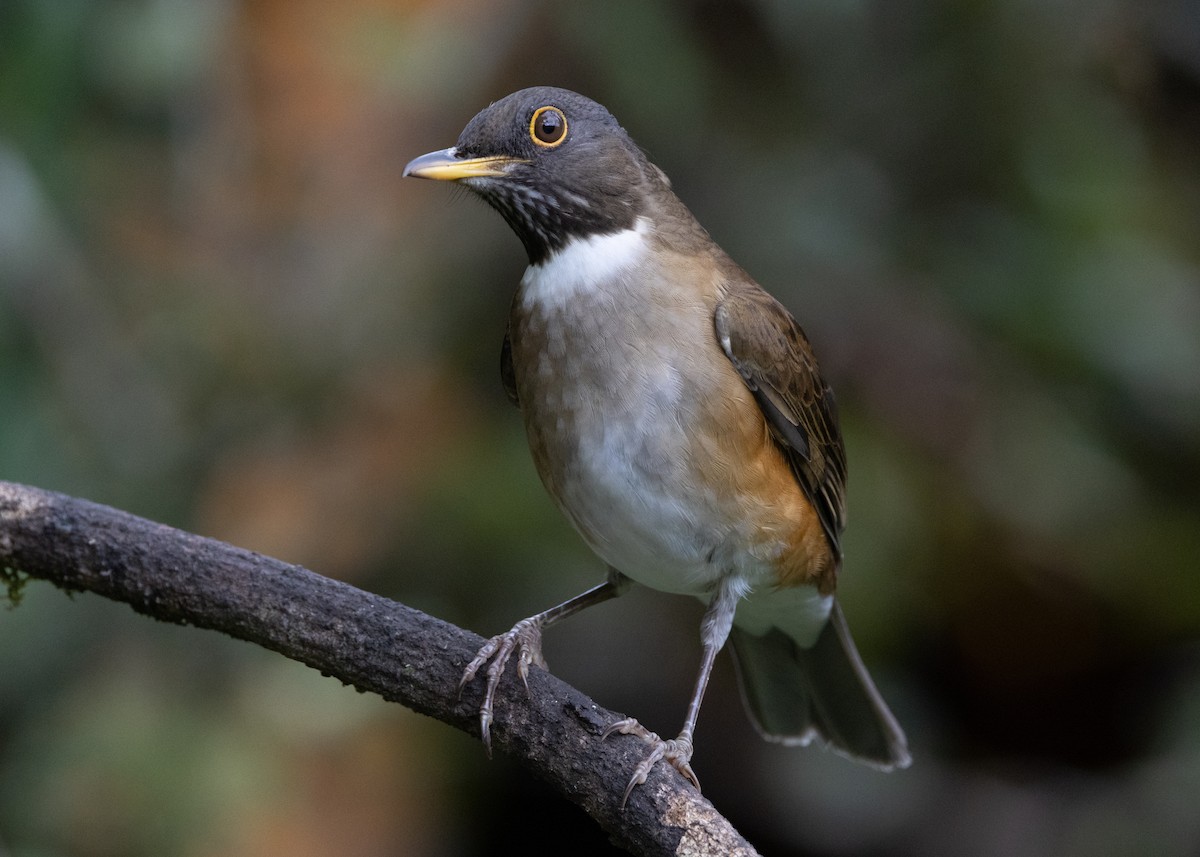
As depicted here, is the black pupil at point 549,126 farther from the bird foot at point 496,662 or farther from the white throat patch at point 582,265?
the bird foot at point 496,662

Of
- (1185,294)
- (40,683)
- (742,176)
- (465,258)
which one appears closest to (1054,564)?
(1185,294)

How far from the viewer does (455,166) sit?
4.16 m

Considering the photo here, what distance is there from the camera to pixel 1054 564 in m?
6.38

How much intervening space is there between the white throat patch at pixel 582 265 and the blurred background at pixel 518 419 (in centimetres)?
145

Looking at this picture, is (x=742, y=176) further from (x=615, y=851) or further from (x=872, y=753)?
(x=615, y=851)

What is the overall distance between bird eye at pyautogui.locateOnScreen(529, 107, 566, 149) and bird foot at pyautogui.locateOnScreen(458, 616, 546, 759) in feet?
4.85

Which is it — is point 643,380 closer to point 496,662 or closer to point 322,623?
point 496,662

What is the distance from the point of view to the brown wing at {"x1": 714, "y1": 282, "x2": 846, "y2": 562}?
4215 mm

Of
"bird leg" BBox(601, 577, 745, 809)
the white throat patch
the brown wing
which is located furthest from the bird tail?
the white throat patch

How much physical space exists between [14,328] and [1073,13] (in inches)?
173

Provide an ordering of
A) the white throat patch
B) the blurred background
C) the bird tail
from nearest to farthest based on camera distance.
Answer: the white throat patch → the blurred background → the bird tail

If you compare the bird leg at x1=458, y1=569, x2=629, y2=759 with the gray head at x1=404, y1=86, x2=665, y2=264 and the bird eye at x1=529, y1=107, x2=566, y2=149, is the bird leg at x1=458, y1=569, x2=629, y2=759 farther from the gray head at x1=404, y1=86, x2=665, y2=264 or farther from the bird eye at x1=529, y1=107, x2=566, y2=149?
the bird eye at x1=529, y1=107, x2=566, y2=149

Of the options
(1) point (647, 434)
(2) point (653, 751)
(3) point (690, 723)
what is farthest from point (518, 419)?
(2) point (653, 751)

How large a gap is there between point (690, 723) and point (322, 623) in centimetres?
113
